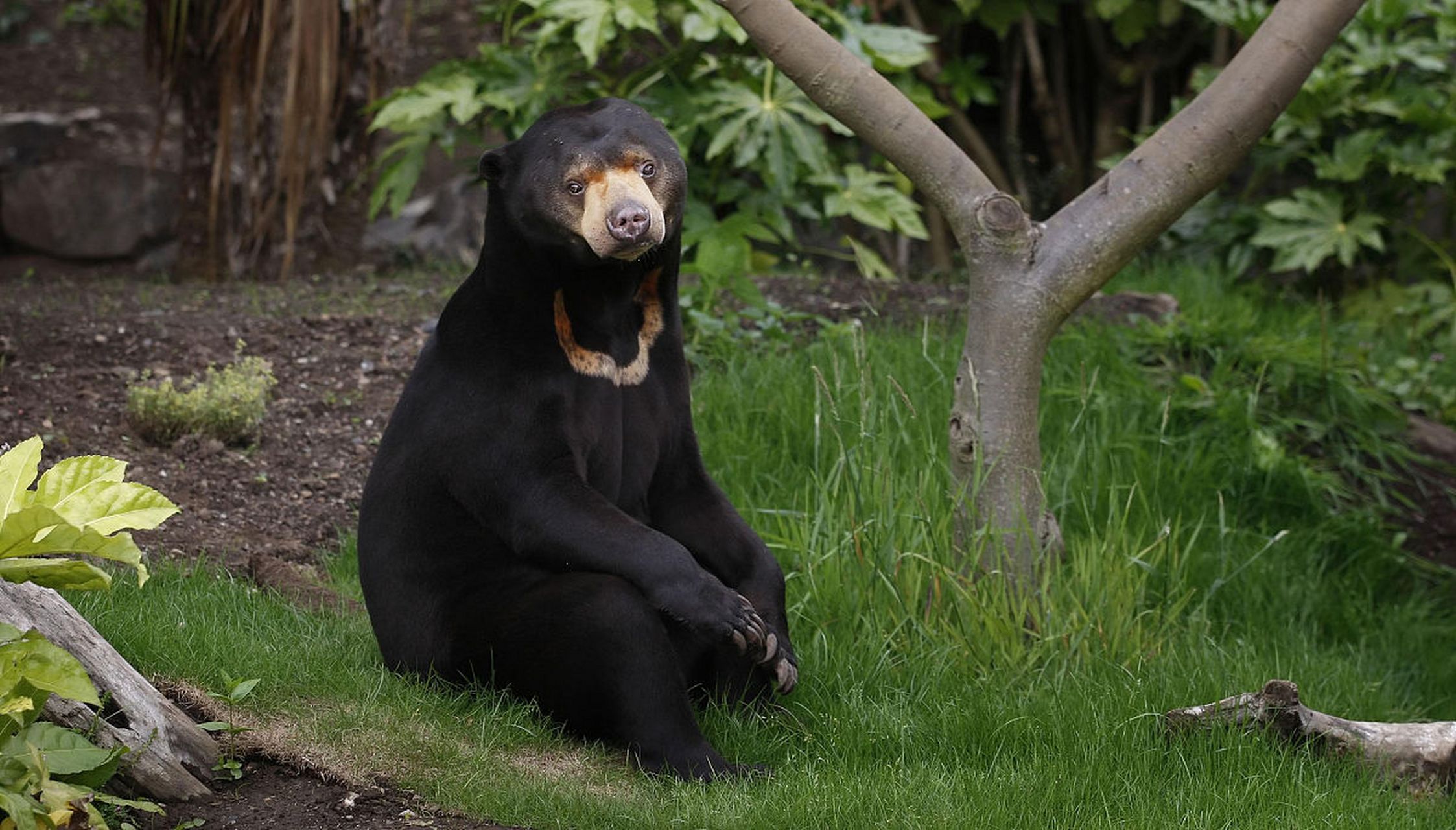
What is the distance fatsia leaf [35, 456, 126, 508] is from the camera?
2.73m

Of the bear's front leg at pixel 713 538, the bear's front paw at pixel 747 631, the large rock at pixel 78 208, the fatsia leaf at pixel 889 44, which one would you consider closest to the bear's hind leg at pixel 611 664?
the bear's front paw at pixel 747 631

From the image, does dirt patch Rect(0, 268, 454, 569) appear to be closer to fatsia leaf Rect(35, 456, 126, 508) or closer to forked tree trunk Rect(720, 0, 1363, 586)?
fatsia leaf Rect(35, 456, 126, 508)

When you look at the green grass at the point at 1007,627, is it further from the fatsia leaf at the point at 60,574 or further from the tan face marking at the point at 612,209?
the tan face marking at the point at 612,209

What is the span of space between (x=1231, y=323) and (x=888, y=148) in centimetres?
284

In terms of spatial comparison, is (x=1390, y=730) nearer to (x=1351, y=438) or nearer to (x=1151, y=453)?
(x=1151, y=453)

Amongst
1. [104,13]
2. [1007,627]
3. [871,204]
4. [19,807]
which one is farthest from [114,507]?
[104,13]

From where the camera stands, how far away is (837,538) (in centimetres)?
457

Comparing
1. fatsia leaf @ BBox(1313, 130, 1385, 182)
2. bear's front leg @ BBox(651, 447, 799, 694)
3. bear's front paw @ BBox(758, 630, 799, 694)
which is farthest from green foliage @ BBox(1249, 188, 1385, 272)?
bear's front paw @ BBox(758, 630, 799, 694)

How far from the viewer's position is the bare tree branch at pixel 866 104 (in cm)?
406

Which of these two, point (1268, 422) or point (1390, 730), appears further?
point (1268, 422)

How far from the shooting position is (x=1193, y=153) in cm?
415

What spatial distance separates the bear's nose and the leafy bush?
103 centimetres

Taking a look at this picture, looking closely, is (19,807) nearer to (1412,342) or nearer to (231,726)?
(231,726)

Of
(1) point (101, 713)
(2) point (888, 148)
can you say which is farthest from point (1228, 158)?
(1) point (101, 713)
